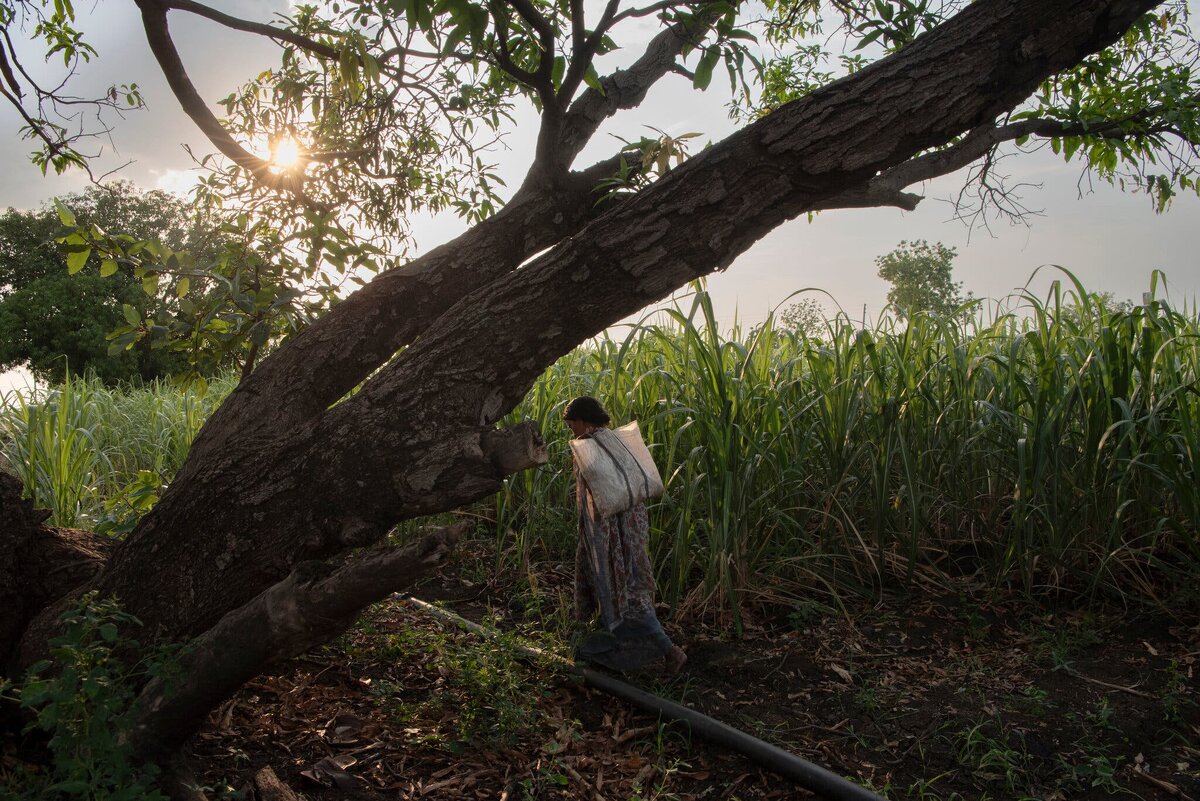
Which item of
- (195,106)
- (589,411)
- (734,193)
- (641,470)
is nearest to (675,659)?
(641,470)

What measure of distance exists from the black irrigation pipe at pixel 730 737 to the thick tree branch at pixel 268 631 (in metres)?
1.34

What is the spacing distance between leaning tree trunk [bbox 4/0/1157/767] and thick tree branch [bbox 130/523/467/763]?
25cm

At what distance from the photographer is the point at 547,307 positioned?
2848 mm

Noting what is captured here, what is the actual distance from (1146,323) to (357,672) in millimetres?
4394

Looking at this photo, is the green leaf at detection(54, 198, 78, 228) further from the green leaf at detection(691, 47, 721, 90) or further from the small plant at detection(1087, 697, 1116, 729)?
the small plant at detection(1087, 697, 1116, 729)

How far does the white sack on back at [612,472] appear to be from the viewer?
3.79m

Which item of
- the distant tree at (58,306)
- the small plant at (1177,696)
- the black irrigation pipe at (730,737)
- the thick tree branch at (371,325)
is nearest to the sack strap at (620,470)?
the black irrigation pipe at (730,737)

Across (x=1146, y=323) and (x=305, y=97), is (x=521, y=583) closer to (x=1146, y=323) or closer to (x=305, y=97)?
(x=305, y=97)

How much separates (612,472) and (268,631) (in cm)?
175

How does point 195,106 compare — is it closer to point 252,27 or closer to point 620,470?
point 252,27

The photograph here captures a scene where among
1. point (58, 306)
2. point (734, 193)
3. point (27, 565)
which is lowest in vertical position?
point (27, 565)

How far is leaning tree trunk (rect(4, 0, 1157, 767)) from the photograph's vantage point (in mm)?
2744

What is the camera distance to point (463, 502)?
2.63 meters

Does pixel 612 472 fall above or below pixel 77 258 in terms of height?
below
